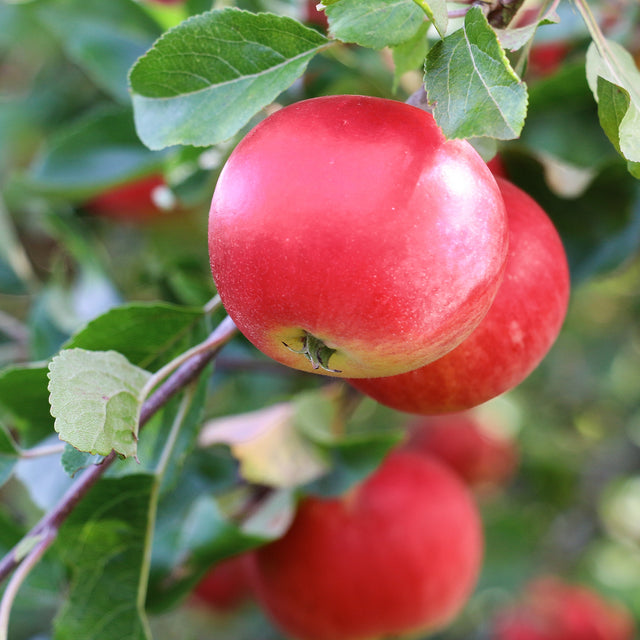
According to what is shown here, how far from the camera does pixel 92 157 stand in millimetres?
1223

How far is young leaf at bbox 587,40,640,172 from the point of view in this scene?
50 cm

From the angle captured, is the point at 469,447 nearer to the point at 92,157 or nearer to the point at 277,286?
the point at 92,157

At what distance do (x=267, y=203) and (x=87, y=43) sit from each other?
890mm

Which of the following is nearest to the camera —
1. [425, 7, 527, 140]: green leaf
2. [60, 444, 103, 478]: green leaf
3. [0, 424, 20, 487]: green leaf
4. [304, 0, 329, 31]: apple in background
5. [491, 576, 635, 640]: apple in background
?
[425, 7, 527, 140]: green leaf

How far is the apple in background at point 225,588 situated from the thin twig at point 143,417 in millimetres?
981

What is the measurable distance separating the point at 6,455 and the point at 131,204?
3.20 ft

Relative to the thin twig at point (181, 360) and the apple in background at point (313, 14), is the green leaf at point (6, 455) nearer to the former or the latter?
the thin twig at point (181, 360)

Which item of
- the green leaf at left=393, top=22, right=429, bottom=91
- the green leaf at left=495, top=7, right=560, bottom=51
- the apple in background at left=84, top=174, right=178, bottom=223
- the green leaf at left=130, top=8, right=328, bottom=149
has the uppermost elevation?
the green leaf at left=130, top=8, right=328, bottom=149

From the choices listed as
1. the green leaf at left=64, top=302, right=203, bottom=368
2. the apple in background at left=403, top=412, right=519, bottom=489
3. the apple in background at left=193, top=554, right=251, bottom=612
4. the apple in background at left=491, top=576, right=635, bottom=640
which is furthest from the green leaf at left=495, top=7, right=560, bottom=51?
the apple in background at left=491, top=576, right=635, bottom=640

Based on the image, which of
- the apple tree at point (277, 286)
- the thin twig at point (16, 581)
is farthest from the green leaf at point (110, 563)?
the thin twig at point (16, 581)

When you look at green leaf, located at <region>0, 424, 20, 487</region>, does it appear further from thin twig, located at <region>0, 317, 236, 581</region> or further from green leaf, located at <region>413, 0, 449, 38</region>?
green leaf, located at <region>413, 0, 449, 38</region>

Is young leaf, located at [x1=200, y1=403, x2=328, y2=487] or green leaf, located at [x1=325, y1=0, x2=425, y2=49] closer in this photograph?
green leaf, located at [x1=325, y1=0, x2=425, y2=49]

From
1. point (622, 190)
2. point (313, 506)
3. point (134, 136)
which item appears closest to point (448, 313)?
point (622, 190)

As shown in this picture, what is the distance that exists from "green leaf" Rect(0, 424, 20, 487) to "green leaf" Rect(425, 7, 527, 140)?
0.48m
